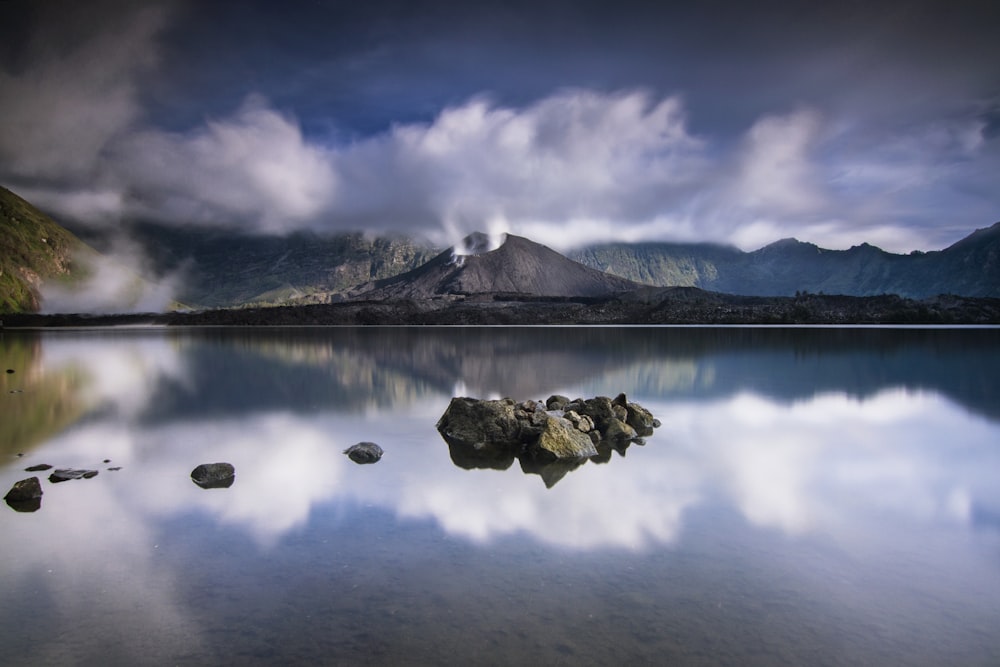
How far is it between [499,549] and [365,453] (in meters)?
7.79

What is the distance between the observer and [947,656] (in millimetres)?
6668

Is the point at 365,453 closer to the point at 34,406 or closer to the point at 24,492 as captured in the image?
the point at 24,492

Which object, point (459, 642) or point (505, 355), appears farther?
point (505, 355)

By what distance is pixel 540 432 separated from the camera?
60.0ft

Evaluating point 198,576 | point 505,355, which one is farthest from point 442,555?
point 505,355

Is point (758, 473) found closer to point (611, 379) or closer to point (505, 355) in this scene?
point (611, 379)

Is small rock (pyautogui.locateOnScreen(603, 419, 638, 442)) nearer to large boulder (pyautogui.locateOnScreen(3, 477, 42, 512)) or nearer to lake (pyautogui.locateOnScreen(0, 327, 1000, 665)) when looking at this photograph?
lake (pyautogui.locateOnScreen(0, 327, 1000, 665))

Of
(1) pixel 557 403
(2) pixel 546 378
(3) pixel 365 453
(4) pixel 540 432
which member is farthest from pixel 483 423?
(2) pixel 546 378

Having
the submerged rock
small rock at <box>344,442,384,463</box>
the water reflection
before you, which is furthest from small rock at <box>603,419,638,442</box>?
the submerged rock

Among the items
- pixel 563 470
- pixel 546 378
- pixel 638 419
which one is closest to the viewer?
pixel 563 470

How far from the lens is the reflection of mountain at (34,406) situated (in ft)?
63.0

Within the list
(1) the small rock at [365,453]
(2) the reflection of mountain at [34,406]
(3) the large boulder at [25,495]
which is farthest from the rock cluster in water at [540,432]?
(2) the reflection of mountain at [34,406]

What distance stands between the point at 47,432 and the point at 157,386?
1530 cm

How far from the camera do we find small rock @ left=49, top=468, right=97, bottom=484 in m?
13.8
